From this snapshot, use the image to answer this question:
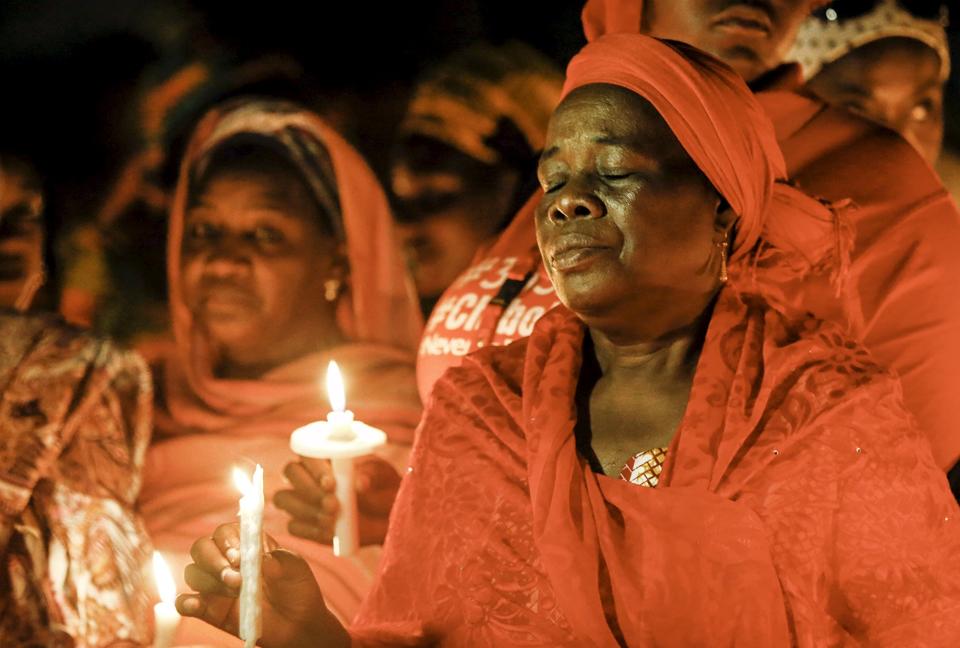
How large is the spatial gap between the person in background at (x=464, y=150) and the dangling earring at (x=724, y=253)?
1294mm

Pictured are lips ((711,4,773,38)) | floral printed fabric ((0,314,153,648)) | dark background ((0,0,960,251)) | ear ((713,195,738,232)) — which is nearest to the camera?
ear ((713,195,738,232))

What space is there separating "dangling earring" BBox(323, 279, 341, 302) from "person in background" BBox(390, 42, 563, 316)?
0.77 ft

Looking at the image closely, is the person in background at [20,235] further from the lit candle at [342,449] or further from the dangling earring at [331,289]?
the lit candle at [342,449]

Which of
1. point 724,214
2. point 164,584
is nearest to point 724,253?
point 724,214

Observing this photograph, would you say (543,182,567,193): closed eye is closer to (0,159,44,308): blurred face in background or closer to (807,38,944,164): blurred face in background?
(807,38,944,164): blurred face in background

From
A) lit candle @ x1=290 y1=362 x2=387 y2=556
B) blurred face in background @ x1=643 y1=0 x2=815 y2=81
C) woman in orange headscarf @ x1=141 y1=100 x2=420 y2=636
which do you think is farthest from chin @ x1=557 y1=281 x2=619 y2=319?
woman in orange headscarf @ x1=141 y1=100 x2=420 y2=636

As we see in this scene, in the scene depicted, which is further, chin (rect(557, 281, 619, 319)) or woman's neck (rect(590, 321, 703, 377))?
woman's neck (rect(590, 321, 703, 377))

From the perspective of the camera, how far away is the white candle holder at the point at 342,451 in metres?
1.50

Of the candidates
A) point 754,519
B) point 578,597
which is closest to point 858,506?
point 754,519

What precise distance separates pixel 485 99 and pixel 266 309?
88cm

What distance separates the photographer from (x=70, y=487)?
9.25ft

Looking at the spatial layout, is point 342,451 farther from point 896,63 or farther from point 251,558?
point 896,63

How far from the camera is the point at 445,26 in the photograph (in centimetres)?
309

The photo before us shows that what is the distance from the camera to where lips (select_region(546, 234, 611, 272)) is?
5.36ft
